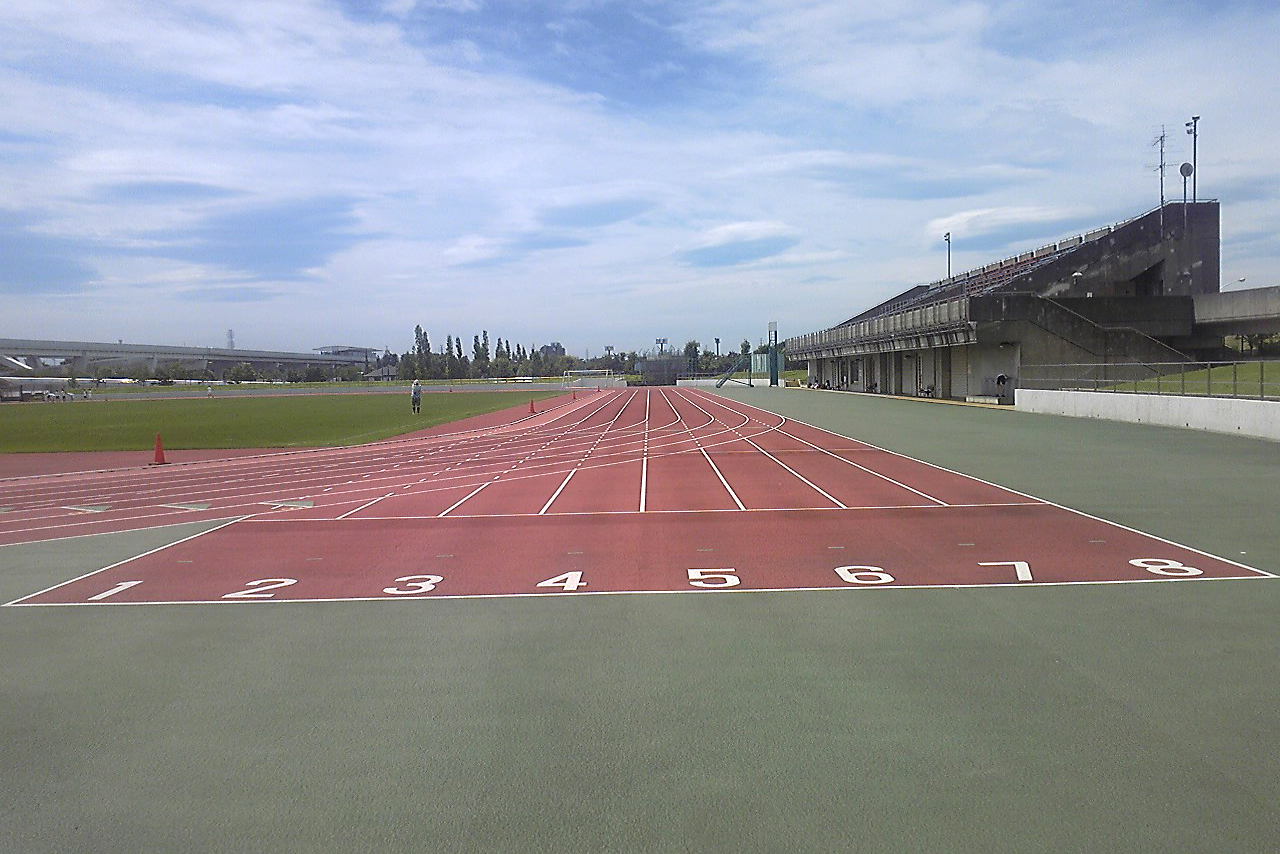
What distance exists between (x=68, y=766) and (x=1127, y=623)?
7807mm

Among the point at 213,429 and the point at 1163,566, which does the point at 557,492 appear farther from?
the point at 213,429

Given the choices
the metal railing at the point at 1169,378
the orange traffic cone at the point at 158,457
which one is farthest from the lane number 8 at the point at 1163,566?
the orange traffic cone at the point at 158,457

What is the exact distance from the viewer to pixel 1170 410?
27.9 metres

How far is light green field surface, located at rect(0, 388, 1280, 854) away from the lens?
4.39 metres

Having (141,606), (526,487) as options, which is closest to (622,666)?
(141,606)

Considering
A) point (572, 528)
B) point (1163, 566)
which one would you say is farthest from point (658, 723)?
point (572, 528)

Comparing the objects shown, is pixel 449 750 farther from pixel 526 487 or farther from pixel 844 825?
pixel 526 487

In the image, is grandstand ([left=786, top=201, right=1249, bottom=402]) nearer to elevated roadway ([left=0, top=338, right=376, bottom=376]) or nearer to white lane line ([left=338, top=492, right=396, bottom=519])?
white lane line ([left=338, top=492, right=396, bottom=519])

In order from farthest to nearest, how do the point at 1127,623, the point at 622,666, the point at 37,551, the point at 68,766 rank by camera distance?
the point at 37,551 < the point at 1127,623 < the point at 622,666 < the point at 68,766

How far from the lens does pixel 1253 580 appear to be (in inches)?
357

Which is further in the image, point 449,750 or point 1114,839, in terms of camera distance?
point 449,750

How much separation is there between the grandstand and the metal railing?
3.58 m

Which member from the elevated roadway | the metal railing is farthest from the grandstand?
the elevated roadway

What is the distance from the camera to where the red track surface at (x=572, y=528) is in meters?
9.61
